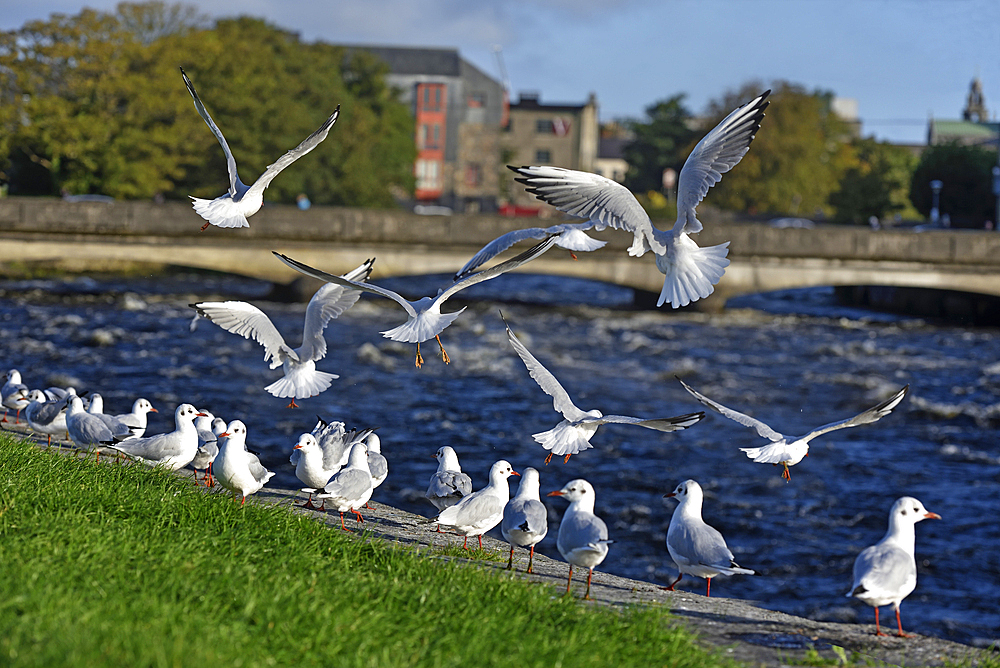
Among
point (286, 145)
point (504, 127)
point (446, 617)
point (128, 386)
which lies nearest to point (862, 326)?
point (128, 386)

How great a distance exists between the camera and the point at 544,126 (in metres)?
120

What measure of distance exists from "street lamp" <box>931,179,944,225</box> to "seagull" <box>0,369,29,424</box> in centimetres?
6314

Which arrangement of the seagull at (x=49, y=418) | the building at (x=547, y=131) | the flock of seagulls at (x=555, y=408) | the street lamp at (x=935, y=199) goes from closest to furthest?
the flock of seagulls at (x=555, y=408) < the seagull at (x=49, y=418) < the street lamp at (x=935, y=199) < the building at (x=547, y=131)

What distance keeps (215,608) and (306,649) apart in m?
0.57

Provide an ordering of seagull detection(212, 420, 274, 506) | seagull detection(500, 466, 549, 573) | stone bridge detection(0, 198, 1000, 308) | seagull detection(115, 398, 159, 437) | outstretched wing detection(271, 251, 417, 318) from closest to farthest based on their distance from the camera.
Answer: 1. outstretched wing detection(271, 251, 417, 318)
2. seagull detection(500, 466, 549, 573)
3. seagull detection(212, 420, 274, 506)
4. seagull detection(115, 398, 159, 437)
5. stone bridge detection(0, 198, 1000, 308)

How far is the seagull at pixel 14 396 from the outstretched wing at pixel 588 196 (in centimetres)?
877

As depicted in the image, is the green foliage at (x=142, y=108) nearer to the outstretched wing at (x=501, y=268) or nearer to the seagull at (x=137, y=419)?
the seagull at (x=137, y=419)

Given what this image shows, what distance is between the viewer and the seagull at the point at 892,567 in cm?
679

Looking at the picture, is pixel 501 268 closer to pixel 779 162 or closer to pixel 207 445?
pixel 207 445

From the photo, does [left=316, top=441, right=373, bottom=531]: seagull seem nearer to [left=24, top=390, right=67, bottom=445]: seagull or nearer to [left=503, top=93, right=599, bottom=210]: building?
[left=24, top=390, right=67, bottom=445]: seagull

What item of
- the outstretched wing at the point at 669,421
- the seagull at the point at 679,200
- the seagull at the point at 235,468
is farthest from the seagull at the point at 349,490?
the seagull at the point at 679,200

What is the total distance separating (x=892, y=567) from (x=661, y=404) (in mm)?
17112

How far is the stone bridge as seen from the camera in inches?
1476

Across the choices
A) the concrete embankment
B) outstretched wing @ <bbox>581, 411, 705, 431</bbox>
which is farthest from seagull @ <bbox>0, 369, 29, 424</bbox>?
outstretched wing @ <bbox>581, 411, 705, 431</bbox>
